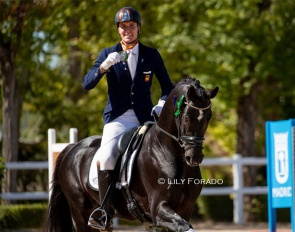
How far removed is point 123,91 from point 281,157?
416 centimetres

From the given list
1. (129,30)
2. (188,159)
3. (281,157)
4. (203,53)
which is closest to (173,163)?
A: (188,159)

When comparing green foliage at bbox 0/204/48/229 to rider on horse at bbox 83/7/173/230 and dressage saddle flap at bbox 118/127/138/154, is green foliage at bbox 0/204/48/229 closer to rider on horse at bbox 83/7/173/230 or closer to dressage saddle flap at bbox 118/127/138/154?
rider on horse at bbox 83/7/173/230

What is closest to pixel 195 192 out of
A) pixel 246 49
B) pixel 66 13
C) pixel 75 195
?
pixel 75 195

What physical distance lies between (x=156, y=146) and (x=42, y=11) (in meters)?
9.87

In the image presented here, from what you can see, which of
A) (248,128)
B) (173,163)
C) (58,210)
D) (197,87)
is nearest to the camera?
(197,87)

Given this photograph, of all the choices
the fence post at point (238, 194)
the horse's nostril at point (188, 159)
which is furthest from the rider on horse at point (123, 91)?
the fence post at point (238, 194)

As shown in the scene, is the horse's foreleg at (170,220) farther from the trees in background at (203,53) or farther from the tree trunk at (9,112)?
the trees in background at (203,53)

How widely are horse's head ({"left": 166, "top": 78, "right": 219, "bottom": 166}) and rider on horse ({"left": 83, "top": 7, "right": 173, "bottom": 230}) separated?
0.80 metres

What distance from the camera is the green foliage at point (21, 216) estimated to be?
45.2 ft

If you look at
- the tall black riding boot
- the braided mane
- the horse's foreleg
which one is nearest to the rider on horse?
the tall black riding boot

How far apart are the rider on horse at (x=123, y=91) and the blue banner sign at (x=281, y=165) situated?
142 inches

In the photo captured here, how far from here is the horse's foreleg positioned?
7.02 metres

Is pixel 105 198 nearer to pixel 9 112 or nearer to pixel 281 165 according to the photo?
pixel 281 165

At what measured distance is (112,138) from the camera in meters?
8.23
